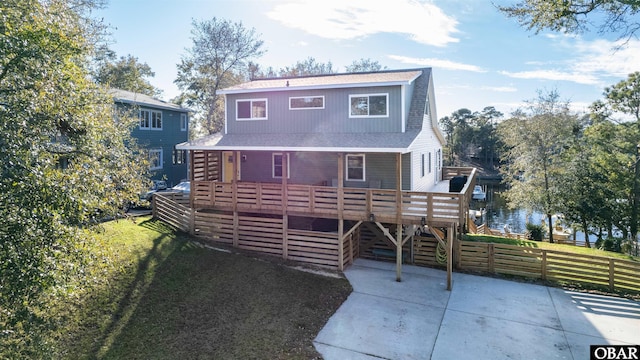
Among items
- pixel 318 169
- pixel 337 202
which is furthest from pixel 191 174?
pixel 337 202

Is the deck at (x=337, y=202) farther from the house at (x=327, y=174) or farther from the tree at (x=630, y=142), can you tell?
the tree at (x=630, y=142)

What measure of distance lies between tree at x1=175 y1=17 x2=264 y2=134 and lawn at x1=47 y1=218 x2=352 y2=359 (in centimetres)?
2288

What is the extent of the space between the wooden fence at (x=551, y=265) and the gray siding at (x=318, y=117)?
18.9 ft

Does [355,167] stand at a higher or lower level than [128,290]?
higher

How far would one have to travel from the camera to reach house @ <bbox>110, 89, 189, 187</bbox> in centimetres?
2509

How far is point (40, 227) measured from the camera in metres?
4.92

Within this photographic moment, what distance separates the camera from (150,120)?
2600cm

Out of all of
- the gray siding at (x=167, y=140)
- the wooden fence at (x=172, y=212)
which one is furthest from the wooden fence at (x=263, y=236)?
the gray siding at (x=167, y=140)

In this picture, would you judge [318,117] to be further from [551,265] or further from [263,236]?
[551,265]

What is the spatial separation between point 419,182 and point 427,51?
36.6 ft

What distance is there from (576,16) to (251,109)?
41.4ft

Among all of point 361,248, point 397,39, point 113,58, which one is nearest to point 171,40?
→ point 113,58

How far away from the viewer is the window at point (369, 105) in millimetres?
14602

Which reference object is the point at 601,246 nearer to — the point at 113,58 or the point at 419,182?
the point at 419,182
